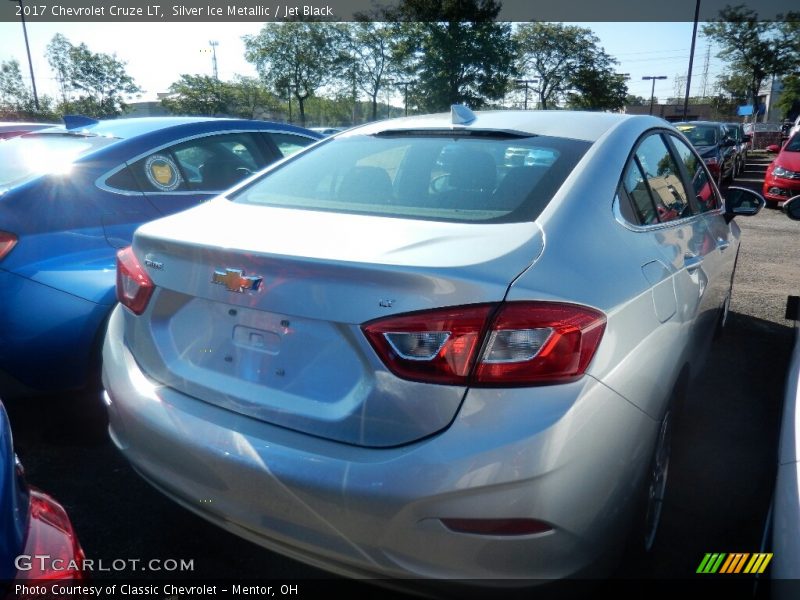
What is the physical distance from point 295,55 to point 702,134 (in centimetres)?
3786

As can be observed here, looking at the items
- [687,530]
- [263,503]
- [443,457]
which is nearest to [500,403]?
[443,457]

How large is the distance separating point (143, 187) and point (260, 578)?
7.26ft

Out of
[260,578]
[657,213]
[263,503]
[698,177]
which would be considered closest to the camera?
[263,503]

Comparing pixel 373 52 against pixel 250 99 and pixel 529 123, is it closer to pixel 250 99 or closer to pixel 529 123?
pixel 250 99

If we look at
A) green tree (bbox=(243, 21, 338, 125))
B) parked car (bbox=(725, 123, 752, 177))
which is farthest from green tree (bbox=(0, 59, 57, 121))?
parked car (bbox=(725, 123, 752, 177))

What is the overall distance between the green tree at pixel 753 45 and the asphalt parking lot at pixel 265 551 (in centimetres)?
4329

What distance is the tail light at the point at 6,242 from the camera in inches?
108

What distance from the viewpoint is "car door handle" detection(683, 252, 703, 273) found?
8.21 ft

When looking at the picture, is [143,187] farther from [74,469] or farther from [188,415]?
[188,415]

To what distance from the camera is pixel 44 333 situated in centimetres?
280

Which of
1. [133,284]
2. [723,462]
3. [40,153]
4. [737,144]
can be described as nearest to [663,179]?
[723,462]

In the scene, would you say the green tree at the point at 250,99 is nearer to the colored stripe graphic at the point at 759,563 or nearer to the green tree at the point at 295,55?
the green tree at the point at 295,55

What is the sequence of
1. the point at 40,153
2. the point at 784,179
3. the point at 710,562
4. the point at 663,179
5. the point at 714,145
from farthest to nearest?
1. the point at 714,145
2. the point at 784,179
3. the point at 40,153
4. the point at 663,179
5. the point at 710,562

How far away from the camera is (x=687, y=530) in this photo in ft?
8.32
